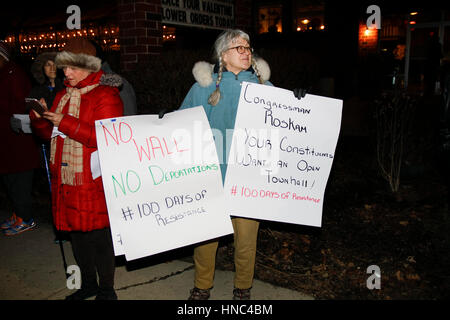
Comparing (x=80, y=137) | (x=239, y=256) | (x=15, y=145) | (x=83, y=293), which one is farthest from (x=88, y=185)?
(x=15, y=145)

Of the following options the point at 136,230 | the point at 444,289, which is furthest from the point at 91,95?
the point at 444,289

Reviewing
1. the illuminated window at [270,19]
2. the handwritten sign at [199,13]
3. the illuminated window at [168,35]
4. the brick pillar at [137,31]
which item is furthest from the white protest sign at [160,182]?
the illuminated window at [270,19]

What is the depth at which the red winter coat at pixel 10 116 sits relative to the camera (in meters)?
3.92

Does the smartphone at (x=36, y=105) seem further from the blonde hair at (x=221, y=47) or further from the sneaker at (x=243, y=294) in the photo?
the sneaker at (x=243, y=294)

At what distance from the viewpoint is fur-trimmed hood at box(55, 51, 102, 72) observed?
248cm

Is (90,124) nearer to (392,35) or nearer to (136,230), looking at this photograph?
(136,230)

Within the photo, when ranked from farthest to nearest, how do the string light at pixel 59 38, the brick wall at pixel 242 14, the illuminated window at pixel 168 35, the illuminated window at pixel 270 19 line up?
the illuminated window at pixel 270 19 → the illuminated window at pixel 168 35 → the string light at pixel 59 38 → the brick wall at pixel 242 14

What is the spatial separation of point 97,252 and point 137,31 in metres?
3.27

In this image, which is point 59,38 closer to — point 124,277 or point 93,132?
point 124,277

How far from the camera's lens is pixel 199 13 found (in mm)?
6086

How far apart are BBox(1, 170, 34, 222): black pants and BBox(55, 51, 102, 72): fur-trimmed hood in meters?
2.19

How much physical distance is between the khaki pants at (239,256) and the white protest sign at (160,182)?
0.57ft

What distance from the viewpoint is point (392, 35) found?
1375 cm
